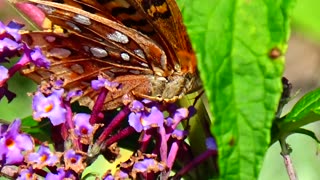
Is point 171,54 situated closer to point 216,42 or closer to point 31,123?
point 31,123

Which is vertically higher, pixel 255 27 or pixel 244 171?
pixel 255 27

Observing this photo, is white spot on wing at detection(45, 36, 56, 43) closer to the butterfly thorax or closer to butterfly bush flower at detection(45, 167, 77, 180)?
the butterfly thorax

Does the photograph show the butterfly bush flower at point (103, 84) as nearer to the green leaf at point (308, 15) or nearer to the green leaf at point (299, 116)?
the green leaf at point (299, 116)

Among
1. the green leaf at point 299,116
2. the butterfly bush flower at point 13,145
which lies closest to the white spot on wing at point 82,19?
the butterfly bush flower at point 13,145

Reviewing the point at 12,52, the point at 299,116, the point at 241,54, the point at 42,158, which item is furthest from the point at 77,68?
the point at 241,54

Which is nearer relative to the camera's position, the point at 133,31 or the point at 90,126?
the point at 90,126

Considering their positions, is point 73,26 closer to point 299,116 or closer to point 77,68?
point 77,68

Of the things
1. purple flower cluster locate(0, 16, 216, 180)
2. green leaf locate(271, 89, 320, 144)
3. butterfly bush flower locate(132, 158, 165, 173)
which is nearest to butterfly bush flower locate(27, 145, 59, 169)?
purple flower cluster locate(0, 16, 216, 180)

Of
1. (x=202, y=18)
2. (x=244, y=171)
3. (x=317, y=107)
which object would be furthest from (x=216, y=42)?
(x=317, y=107)
